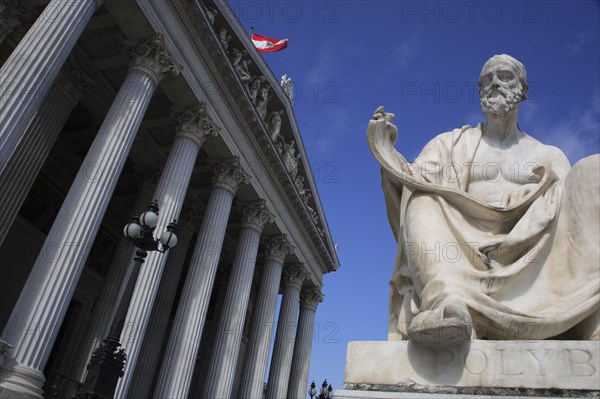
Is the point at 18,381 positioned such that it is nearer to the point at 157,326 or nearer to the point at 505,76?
the point at 505,76

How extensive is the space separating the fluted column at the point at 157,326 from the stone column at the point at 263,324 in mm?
→ 3785

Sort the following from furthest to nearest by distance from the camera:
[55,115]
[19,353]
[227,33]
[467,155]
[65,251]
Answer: [227,33] < [55,115] < [65,251] < [19,353] < [467,155]

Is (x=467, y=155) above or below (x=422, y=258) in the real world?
above

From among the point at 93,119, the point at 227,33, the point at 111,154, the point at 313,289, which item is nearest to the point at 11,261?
the point at 93,119

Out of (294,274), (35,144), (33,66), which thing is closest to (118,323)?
(33,66)

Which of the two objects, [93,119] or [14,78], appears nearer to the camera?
[14,78]

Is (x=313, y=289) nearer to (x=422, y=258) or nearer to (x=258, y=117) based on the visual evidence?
(x=258, y=117)

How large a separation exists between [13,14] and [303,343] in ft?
66.2

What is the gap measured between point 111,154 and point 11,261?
850cm

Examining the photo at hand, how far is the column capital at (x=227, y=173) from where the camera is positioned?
1775 centimetres

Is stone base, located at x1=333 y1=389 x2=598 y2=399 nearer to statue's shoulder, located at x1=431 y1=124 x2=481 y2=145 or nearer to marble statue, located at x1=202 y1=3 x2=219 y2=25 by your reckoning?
statue's shoulder, located at x1=431 y1=124 x2=481 y2=145

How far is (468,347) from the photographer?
8.64 ft

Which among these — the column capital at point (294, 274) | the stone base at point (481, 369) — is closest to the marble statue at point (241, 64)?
the column capital at point (294, 274)

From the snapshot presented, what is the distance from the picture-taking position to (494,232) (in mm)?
3416
